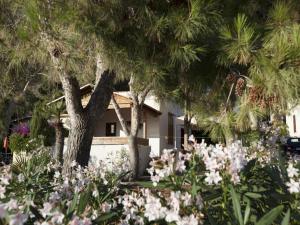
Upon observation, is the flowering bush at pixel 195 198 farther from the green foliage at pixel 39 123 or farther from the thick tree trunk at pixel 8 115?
the thick tree trunk at pixel 8 115

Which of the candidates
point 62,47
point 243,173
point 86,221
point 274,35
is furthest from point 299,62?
point 86,221

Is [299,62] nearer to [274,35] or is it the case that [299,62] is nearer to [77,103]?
[274,35]

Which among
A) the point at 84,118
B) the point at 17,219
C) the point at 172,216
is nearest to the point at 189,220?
the point at 172,216

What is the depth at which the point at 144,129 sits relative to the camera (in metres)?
18.8

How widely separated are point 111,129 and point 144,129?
193 centimetres

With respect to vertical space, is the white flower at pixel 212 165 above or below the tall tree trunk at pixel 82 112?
below

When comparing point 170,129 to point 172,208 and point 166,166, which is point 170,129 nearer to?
point 166,166

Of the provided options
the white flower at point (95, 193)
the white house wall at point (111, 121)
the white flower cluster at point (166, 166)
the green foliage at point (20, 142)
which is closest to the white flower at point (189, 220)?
the white flower cluster at point (166, 166)

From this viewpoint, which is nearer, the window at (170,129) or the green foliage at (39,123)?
the green foliage at (39,123)

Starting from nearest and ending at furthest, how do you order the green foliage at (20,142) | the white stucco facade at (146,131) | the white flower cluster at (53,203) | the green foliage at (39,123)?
the white flower cluster at (53,203) < the green foliage at (20,142) < the green foliage at (39,123) < the white stucco facade at (146,131)

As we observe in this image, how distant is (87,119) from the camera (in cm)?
474

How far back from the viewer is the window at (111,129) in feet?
65.6

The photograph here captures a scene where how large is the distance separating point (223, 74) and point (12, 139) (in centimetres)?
952

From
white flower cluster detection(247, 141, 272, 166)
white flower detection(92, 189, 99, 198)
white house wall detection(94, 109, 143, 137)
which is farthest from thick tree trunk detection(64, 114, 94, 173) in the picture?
white house wall detection(94, 109, 143, 137)
